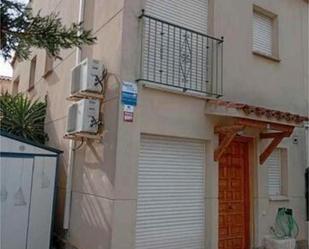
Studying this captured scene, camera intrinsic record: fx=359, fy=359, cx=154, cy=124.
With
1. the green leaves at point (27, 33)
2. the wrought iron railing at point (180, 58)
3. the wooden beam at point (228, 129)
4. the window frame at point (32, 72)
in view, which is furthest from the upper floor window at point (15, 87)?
the green leaves at point (27, 33)

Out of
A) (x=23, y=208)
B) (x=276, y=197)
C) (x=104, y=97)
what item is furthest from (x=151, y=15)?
(x=276, y=197)

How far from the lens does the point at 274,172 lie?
1021 cm

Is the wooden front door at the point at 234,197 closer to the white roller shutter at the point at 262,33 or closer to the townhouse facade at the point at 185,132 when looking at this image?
the townhouse facade at the point at 185,132

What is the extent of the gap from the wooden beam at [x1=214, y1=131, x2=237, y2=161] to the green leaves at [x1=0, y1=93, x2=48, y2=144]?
5.64 metres

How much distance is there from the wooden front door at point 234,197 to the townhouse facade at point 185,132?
0.03m

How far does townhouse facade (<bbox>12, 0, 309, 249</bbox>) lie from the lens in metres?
7.29

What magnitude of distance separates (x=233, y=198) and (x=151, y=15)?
496 centimetres

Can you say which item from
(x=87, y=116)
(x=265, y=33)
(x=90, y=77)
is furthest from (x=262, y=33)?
(x=87, y=116)

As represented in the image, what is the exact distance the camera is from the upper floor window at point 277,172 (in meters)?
10.0

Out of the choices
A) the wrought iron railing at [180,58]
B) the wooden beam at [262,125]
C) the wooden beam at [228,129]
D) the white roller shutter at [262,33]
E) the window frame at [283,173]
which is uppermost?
the white roller shutter at [262,33]

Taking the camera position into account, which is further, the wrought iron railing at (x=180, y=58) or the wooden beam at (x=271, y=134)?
the wooden beam at (x=271, y=134)

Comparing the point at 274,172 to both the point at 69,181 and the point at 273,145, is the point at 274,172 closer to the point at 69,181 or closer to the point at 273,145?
the point at 273,145

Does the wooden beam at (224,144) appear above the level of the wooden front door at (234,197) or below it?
above

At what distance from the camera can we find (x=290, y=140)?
10.5m
